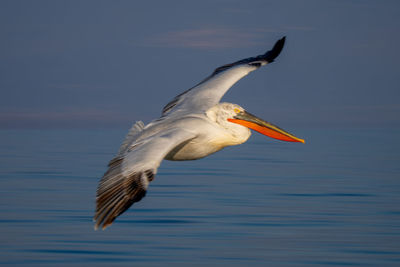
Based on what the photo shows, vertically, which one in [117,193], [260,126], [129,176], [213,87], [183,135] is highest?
[213,87]

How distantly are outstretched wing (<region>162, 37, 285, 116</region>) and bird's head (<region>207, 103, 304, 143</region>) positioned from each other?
0.81 ft

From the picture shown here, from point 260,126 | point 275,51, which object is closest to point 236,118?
point 260,126

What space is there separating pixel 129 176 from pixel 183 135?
3.39 ft

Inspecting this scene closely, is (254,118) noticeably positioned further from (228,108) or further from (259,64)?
(259,64)

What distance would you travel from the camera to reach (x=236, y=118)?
8.16m

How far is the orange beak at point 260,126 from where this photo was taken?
8.19 meters

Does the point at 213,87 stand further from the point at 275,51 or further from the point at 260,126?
Answer: the point at 275,51

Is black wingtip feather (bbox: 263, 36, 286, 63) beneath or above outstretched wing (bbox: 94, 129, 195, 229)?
above

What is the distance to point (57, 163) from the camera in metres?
16.6

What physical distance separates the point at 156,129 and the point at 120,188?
4.89ft

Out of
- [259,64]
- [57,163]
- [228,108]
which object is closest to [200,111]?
[228,108]

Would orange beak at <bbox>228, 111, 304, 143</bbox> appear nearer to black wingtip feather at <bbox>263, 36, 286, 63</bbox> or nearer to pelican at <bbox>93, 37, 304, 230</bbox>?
pelican at <bbox>93, 37, 304, 230</bbox>

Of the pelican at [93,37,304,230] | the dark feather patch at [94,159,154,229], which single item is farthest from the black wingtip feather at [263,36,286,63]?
the dark feather patch at [94,159,154,229]

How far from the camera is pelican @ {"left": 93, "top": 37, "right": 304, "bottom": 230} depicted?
6145 mm
